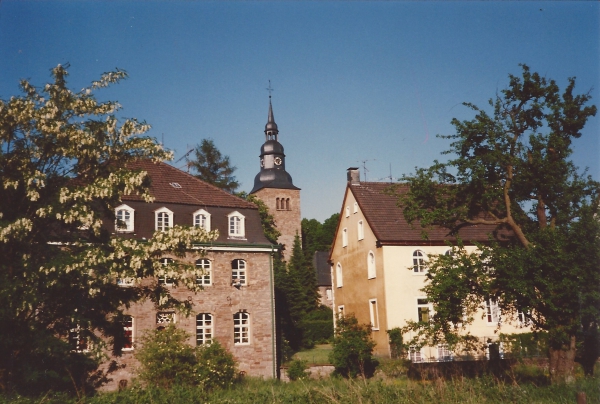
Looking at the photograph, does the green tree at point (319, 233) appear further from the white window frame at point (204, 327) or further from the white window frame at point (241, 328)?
the white window frame at point (204, 327)

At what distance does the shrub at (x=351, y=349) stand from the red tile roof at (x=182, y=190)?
760 cm

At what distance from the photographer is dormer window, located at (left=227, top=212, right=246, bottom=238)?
2545 centimetres

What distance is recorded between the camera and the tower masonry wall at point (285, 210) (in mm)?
59156

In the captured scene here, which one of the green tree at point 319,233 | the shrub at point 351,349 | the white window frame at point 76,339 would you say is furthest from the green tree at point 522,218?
the green tree at point 319,233

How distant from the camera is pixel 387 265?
92.6 feet

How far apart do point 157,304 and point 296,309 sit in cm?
3115

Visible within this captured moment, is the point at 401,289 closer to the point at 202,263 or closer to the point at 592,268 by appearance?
the point at 202,263

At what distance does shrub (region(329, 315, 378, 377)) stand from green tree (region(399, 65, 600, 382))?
6.17 m

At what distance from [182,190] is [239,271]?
16.3 ft

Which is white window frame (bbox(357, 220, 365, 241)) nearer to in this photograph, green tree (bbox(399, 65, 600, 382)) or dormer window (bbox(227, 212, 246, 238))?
dormer window (bbox(227, 212, 246, 238))

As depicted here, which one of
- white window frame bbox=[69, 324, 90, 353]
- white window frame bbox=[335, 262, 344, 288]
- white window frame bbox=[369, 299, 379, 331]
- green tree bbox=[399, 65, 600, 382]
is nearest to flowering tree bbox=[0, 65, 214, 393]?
white window frame bbox=[69, 324, 90, 353]

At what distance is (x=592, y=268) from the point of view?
14.5 m

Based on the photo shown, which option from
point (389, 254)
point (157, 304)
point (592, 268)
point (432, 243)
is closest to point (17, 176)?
point (157, 304)

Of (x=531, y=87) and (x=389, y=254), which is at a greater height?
(x=531, y=87)
